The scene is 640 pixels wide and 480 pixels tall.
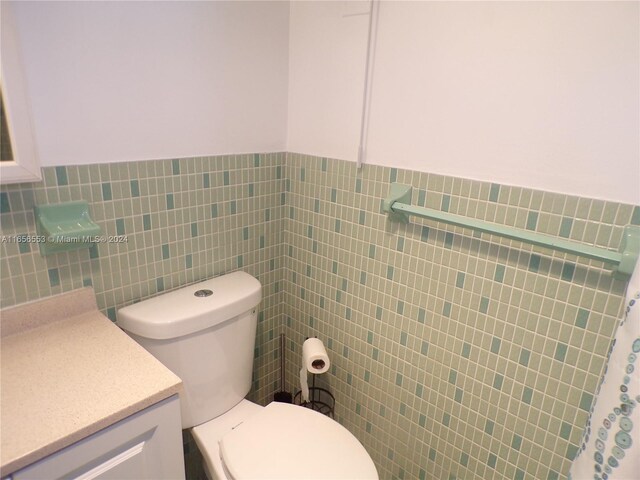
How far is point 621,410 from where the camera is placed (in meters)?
0.84

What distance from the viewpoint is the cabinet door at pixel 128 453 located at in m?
0.84

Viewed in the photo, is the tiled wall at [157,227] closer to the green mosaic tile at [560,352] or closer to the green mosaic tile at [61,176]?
the green mosaic tile at [61,176]

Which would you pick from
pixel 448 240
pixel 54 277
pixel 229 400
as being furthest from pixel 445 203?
pixel 54 277

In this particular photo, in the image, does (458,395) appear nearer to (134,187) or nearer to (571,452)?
(571,452)

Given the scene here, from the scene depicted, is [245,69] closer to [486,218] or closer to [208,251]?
[208,251]

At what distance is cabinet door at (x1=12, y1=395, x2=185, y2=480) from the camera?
84 cm

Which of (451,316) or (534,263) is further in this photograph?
(451,316)

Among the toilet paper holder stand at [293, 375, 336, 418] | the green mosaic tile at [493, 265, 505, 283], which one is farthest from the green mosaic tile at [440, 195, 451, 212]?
the toilet paper holder stand at [293, 375, 336, 418]

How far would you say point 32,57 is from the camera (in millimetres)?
1015

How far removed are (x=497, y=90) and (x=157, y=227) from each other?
3.40ft

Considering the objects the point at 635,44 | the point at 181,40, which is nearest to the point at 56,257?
the point at 181,40

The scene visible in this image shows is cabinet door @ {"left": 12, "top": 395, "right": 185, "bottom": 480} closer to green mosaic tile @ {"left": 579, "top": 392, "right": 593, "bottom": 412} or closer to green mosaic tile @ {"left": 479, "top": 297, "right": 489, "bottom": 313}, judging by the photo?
green mosaic tile @ {"left": 479, "top": 297, "right": 489, "bottom": 313}

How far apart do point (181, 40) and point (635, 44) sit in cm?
113

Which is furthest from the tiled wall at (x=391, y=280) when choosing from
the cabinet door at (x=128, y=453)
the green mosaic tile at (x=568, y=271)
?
the cabinet door at (x=128, y=453)
